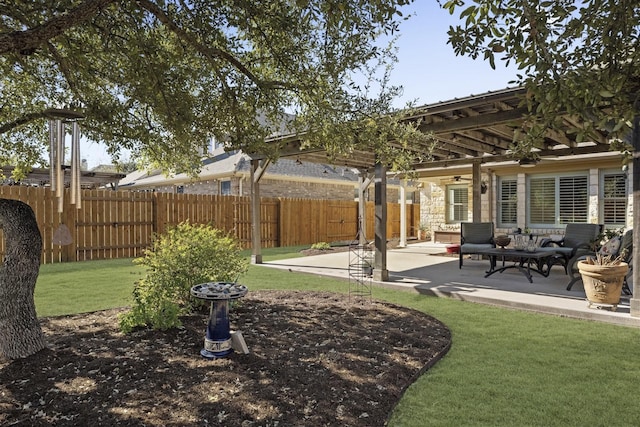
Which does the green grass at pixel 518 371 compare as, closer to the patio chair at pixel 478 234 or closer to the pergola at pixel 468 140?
the pergola at pixel 468 140

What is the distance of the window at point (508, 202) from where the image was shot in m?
12.2

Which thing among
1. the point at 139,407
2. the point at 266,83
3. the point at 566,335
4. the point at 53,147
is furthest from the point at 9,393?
the point at 566,335

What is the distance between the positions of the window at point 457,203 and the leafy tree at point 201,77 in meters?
9.18

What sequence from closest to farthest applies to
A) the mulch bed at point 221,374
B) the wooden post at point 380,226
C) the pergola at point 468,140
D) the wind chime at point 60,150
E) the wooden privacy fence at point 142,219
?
1. the mulch bed at point 221,374
2. the wind chime at point 60,150
3. the pergola at point 468,140
4. the wooden post at point 380,226
5. the wooden privacy fence at point 142,219

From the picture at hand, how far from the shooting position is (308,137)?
4.66m

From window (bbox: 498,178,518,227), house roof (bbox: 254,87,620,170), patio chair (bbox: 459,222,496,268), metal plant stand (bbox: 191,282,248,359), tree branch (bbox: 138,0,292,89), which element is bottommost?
metal plant stand (bbox: 191,282,248,359)

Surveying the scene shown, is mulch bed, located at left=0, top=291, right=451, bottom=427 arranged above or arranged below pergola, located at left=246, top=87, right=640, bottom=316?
below

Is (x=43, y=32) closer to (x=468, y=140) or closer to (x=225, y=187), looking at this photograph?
(x=468, y=140)

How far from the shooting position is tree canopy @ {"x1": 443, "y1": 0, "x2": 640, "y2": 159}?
181 cm

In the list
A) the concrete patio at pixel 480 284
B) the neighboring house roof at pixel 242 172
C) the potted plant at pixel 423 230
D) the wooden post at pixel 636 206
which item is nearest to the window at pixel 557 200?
the concrete patio at pixel 480 284

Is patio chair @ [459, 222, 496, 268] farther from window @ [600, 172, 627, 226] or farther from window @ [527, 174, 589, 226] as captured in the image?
window @ [600, 172, 627, 226]

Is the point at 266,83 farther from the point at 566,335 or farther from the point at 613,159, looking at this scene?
the point at 613,159

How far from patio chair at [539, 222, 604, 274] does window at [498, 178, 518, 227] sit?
158 inches

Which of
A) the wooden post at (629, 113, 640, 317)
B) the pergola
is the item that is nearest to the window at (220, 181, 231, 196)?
the pergola
